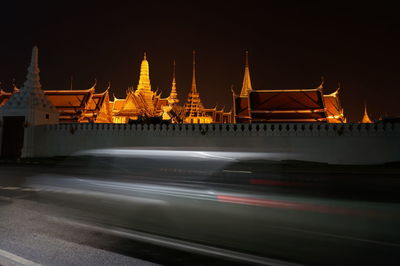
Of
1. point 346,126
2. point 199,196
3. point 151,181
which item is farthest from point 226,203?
point 346,126

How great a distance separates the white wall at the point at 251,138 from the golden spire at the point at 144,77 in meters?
18.5

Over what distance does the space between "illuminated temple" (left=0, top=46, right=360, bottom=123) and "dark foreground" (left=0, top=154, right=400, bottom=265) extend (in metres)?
12.3

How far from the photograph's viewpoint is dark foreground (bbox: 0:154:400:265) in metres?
3.00

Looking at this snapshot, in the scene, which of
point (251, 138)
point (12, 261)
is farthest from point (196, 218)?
point (251, 138)

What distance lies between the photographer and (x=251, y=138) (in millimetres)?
15812

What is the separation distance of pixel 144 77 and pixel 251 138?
2398cm

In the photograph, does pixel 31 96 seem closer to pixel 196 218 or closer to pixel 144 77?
pixel 196 218

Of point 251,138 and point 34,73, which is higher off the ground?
point 34,73

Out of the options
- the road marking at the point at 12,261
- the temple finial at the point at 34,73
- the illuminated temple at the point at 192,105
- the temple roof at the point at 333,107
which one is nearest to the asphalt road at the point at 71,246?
the road marking at the point at 12,261

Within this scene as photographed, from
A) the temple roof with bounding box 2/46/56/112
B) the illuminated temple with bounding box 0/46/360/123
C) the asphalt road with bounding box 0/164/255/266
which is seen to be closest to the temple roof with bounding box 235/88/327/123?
the illuminated temple with bounding box 0/46/360/123

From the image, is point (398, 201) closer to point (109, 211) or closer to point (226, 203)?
point (226, 203)

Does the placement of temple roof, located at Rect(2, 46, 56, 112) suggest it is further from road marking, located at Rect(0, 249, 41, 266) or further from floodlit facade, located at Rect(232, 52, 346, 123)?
road marking, located at Rect(0, 249, 41, 266)

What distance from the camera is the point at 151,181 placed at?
19.3ft

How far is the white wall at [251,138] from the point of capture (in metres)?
14.8
